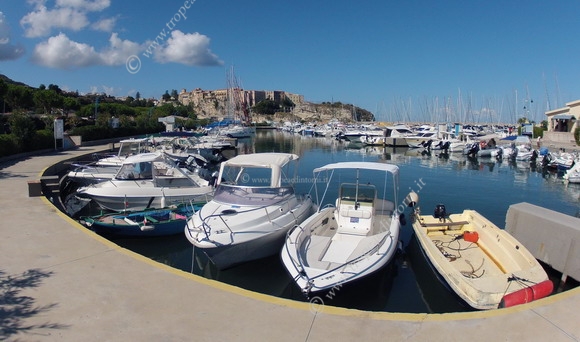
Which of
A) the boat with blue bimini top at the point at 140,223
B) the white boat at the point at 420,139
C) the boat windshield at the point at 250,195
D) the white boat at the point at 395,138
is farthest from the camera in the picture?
the white boat at the point at 395,138

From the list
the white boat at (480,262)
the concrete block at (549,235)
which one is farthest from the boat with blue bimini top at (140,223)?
the concrete block at (549,235)

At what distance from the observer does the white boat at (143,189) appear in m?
17.4

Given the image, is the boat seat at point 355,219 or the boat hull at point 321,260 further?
the boat seat at point 355,219

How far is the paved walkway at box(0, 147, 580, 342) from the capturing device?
18.5ft

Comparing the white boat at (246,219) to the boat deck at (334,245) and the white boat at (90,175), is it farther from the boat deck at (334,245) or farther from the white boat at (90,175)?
the white boat at (90,175)

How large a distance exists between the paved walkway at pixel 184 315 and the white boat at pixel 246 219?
9.81ft

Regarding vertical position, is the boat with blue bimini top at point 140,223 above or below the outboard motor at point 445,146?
below

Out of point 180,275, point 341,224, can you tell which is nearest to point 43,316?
point 180,275

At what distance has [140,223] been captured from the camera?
1432 centimetres

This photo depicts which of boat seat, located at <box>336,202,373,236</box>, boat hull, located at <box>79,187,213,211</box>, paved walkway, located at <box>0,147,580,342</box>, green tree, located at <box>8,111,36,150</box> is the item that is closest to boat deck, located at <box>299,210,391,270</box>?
boat seat, located at <box>336,202,373,236</box>

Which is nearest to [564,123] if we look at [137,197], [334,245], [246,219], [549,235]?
[549,235]

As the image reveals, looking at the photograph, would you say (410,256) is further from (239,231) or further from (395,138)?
(395,138)

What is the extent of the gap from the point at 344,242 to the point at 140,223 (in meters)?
7.25

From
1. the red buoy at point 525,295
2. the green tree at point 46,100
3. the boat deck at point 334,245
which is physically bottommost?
the red buoy at point 525,295
